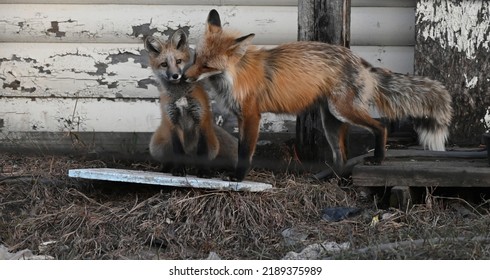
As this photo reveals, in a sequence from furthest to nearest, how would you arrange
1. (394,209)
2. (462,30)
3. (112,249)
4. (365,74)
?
(462,30) < (365,74) < (394,209) < (112,249)

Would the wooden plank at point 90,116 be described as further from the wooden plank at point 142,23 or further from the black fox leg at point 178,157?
the black fox leg at point 178,157

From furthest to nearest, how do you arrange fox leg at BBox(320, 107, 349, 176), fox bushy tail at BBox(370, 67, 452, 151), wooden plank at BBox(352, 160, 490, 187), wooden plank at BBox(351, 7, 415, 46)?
Result: 1. wooden plank at BBox(351, 7, 415, 46)
2. fox leg at BBox(320, 107, 349, 176)
3. fox bushy tail at BBox(370, 67, 452, 151)
4. wooden plank at BBox(352, 160, 490, 187)

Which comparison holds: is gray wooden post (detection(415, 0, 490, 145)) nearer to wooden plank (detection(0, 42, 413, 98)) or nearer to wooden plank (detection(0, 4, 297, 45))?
wooden plank (detection(0, 4, 297, 45))

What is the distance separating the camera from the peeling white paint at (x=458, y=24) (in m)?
6.40

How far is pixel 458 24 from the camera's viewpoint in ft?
21.1

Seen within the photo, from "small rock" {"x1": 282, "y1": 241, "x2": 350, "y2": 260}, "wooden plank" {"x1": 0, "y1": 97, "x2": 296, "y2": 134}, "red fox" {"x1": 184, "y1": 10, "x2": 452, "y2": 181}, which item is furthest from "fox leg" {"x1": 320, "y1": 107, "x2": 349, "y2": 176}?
"small rock" {"x1": 282, "y1": 241, "x2": 350, "y2": 260}

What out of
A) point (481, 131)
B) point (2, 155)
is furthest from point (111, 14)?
point (481, 131)

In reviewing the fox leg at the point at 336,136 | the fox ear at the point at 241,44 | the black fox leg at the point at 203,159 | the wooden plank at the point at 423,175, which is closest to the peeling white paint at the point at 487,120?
the wooden plank at the point at 423,175

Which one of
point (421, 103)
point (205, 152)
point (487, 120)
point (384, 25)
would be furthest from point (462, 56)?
point (205, 152)

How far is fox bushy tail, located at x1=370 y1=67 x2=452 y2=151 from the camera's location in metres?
5.83

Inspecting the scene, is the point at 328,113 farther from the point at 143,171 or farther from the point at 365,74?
the point at 143,171

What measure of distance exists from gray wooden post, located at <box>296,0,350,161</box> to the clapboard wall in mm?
608

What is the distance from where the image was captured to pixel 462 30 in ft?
21.0

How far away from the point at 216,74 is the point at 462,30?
2007 millimetres
